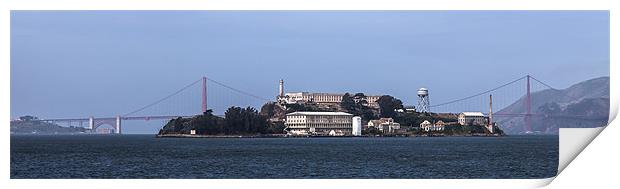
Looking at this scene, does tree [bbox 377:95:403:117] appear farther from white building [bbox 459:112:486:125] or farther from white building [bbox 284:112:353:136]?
white building [bbox 459:112:486:125]

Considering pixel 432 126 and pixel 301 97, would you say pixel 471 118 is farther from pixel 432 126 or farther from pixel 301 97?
pixel 301 97

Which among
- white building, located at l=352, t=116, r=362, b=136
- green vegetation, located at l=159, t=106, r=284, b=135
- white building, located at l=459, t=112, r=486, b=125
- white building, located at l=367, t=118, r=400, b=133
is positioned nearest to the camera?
green vegetation, located at l=159, t=106, r=284, b=135

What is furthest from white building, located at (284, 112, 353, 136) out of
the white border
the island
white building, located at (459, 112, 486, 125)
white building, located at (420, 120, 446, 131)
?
the white border

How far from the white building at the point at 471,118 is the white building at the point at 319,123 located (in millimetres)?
6530

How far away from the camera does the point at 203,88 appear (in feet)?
134

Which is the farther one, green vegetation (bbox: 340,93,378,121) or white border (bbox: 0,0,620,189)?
green vegetation (bbox: 340,93,378,121)

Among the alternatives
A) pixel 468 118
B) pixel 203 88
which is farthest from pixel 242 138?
pixel 468 118

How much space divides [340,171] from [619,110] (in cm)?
692

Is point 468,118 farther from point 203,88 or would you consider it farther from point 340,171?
point 340,171

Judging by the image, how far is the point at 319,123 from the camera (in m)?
41.6

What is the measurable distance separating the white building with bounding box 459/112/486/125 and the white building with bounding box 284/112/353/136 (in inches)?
257

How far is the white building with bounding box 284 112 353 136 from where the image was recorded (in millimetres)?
41344
